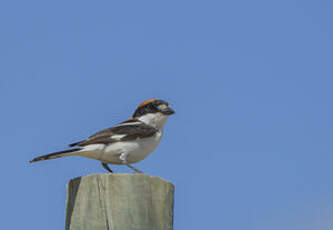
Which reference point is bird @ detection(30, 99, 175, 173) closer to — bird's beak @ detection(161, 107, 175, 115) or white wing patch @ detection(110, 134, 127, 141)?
white wing patch @ detection(110, 134, 127, 141)

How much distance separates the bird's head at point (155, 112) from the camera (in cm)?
820

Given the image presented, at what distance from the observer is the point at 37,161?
5.91 m

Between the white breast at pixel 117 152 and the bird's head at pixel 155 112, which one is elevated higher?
the bird's head at pixel 155 112

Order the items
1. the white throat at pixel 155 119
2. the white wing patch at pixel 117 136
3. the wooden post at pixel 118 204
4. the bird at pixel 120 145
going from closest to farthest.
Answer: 1. the wooden post at pixel 118 204
2. the bird at pixel 120 145
3. the white wing patch at pixel 117 136
4. the white throat at pixel 155 119

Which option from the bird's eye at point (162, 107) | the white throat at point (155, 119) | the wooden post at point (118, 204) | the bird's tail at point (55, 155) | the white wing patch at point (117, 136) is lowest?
the wooden post at point (118, 204)

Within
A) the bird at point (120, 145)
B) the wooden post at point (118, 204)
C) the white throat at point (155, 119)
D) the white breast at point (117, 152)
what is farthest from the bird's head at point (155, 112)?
the wooden post at point (118, 204)

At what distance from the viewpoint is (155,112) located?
8258mm

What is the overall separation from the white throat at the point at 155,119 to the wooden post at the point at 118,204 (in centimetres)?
363

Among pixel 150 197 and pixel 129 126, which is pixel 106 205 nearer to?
pixel 150 197

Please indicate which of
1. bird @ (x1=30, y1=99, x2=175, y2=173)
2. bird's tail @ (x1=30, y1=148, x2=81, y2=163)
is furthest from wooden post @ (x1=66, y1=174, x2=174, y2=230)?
bird @ (x1=30, y1=99, x2=175, y2=173)

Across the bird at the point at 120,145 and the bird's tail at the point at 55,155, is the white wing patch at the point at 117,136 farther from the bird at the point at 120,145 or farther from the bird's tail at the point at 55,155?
the bird's tail at the point at 55,155

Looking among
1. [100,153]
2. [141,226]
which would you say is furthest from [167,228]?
[100,153]

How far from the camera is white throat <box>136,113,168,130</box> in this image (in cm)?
819

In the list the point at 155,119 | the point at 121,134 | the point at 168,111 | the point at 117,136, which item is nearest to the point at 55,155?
the point at 117,136
